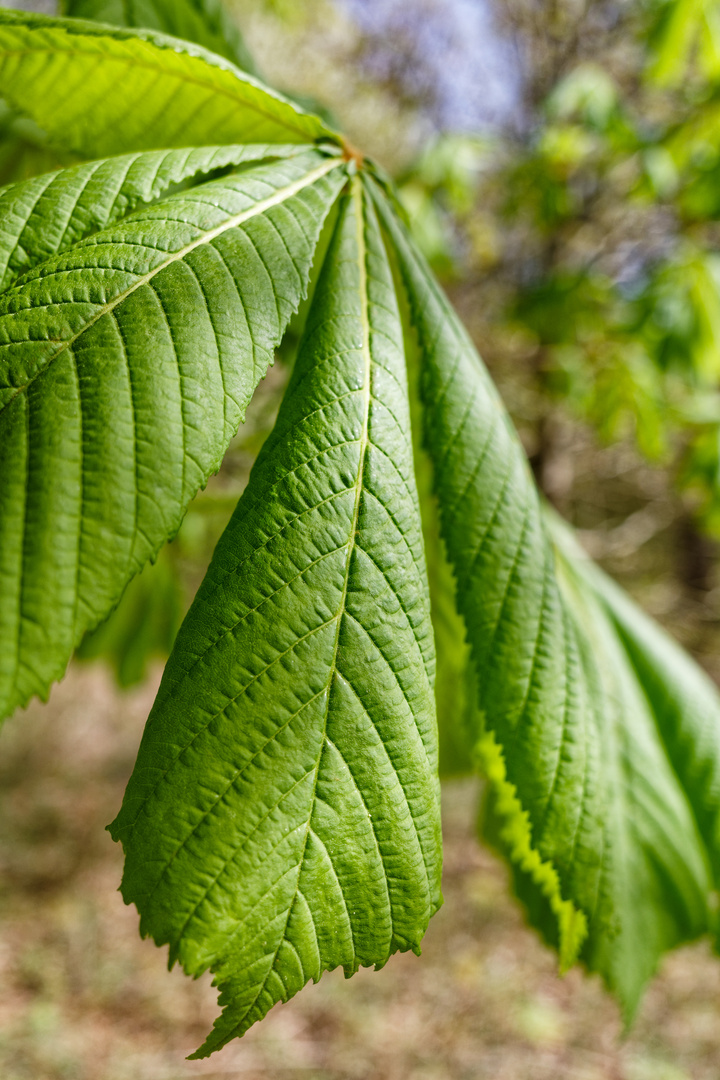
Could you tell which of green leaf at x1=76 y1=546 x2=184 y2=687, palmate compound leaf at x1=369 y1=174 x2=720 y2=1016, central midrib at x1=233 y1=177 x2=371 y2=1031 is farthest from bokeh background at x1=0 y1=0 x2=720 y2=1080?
central midrib at x1=233 y1=177 x2=371 y2=1031

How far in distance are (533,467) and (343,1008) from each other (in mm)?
2621

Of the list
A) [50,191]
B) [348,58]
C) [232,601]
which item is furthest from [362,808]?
[348,58]

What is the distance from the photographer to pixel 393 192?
2.69 ft

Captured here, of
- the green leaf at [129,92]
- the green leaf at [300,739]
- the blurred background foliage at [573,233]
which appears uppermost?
the blurred background foliage at [573,233]

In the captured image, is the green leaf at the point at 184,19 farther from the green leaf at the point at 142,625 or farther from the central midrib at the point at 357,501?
the green leaf at the point at 142,625

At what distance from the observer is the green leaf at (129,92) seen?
2.12 feet

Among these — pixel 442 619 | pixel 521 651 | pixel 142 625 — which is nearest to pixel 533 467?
pixel 142 625

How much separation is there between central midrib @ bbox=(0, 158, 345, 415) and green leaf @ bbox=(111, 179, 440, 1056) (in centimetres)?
14

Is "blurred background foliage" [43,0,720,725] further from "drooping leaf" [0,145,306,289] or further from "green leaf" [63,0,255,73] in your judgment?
"drooping leaf" [0,145,306,289]

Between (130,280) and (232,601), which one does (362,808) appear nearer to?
(232,601)

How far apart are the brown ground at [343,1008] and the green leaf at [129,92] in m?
2.27

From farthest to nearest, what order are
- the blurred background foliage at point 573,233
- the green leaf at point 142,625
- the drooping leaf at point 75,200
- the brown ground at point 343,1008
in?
the brown ground at point 343,1008 → the blurred background foliage at point 573,233 → the green leaf at point 142,625 → the drooping leaf at point 75,200

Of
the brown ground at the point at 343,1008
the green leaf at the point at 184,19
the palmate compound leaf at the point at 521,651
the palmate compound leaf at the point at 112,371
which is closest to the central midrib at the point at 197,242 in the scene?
the palmate compound leaf at the point at 112,371

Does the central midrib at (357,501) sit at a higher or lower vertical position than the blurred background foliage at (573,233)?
lower
